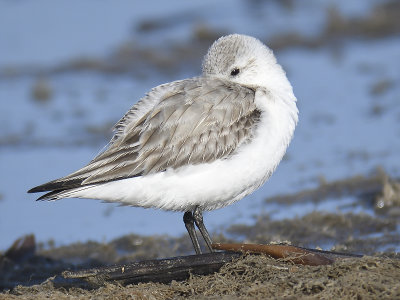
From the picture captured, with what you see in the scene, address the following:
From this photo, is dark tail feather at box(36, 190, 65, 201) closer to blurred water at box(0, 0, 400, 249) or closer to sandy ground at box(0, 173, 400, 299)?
sandy ground at box(0, 173, 400, 299)

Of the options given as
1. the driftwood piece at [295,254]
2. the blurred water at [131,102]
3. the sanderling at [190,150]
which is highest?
the blurred water at [131,102]

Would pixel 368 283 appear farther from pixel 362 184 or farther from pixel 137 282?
pixel 362 184

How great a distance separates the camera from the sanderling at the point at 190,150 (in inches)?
249

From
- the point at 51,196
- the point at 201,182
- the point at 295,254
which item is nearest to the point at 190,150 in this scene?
the point at 201,182

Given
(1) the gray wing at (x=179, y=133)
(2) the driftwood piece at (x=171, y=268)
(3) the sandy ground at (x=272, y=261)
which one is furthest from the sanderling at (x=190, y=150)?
(3) the sandy ground at (x=272, y=261)

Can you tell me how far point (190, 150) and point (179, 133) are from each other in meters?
0.17

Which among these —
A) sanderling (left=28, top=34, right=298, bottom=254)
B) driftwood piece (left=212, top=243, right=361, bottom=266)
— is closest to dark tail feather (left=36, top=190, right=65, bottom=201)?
sanderling (left=28, top=34, right=298, bottom=254)

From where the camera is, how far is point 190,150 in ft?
21.1

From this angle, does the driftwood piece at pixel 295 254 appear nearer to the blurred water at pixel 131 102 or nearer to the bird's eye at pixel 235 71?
the bird's eye at pixel 235 71

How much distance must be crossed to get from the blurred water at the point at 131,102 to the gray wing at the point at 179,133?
2.18 meters

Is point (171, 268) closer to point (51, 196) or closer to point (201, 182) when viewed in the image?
point (201, 182)

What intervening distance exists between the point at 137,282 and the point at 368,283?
5.41ft

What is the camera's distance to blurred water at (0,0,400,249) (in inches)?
363

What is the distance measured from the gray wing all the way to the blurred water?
2.18 meters
